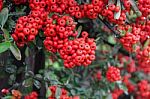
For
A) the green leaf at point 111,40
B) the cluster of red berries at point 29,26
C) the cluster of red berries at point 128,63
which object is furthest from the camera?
the cluster of red berries at point 128,63

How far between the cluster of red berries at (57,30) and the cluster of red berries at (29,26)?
0.03 metres

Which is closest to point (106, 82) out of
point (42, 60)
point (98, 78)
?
point (98, 78)

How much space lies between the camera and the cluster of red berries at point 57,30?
138 centimetres

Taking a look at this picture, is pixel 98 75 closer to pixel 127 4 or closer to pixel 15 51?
pixel 127 4

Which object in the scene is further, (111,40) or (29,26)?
(111,40)

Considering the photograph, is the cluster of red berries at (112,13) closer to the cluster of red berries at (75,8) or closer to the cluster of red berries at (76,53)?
the cluster of red berries at (75,8)

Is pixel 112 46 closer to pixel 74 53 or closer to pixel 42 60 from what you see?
pixel 42 60

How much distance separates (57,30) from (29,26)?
0.11 meters

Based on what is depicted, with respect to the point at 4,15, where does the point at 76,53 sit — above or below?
below

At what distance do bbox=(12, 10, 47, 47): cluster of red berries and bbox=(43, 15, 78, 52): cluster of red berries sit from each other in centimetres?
3

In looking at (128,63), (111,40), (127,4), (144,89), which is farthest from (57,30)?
(144,89)

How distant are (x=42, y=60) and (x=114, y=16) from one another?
63cm

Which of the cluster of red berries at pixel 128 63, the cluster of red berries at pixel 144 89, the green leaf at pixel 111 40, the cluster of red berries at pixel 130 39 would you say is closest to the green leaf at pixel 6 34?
the cluster of red berries at pixel 130 39

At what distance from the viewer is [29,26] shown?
1.34 m
